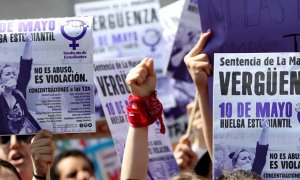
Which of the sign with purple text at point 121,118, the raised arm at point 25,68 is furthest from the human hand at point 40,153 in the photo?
the sign with purple text at point 121,118

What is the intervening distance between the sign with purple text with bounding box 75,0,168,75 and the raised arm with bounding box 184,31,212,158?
10.6ft

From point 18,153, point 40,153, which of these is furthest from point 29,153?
point 40,153

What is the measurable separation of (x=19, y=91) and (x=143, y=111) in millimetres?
537

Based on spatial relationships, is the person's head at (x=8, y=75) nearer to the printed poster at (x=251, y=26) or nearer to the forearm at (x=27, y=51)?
the forearm at (x=27, y=51)

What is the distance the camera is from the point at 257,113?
13.3 ft

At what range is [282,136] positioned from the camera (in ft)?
13.2

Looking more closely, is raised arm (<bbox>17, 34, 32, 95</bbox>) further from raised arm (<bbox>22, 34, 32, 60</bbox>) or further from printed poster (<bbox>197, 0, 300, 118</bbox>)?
printed poster (<bbox>197, 0, 300, 118</bbox>)

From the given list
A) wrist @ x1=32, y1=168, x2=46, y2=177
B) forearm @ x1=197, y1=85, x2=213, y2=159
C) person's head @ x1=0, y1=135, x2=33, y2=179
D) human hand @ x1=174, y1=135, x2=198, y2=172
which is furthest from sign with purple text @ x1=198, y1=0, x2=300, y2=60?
human hand @ x1=174, y1=135, x2=198, y2=172

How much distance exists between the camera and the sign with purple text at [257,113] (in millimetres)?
3998

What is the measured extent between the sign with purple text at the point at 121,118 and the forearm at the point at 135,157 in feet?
2.57

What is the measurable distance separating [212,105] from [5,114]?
837 millimetres

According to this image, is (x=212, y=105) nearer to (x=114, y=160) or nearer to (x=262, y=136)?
(x=262, y=136)

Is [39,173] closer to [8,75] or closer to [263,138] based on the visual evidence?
[8,75]

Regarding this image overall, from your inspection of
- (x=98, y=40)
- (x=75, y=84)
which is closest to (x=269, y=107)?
(x=75, y=84)
